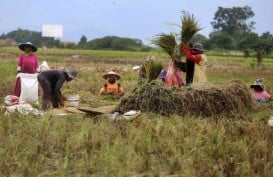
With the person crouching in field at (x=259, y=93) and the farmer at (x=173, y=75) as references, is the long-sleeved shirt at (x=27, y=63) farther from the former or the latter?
the person crouching in field at (x=259, y=93)

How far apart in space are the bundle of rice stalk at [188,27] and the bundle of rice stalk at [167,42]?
0.59 feet

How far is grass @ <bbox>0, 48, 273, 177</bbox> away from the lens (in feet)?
14.3

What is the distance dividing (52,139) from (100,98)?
4.45m

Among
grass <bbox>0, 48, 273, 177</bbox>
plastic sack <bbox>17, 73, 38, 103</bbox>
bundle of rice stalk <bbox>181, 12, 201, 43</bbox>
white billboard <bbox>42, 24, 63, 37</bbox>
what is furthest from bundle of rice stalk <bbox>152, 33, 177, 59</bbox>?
white billboard <bbox>42, 24, 63, 37</bbox>

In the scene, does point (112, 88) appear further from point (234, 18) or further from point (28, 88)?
point (234, 18)

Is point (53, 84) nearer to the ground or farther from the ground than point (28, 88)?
farther from the ground

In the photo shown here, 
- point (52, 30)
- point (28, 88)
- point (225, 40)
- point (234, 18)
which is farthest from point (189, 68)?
point (234, 18)

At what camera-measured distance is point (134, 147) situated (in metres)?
4.89

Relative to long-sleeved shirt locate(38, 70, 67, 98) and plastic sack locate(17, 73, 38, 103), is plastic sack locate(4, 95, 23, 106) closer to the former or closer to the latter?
plastic sack locate(17, 73, 38, 103)

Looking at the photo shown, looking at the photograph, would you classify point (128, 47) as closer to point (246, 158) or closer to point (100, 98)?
point (100, 98)

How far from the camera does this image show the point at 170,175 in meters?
4.26

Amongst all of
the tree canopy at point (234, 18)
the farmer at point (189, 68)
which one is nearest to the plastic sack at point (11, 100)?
the farmer at point (189, 68)

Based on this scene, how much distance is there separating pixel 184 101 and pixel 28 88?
302cm

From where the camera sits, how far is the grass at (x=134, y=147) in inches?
171
